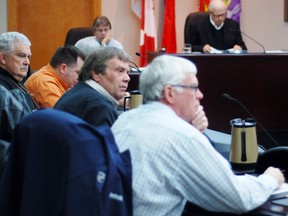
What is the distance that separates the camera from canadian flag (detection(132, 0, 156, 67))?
7805 millimetres

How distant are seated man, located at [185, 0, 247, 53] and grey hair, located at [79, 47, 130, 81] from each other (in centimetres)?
390

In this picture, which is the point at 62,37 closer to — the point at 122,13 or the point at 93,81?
the point at 122,13

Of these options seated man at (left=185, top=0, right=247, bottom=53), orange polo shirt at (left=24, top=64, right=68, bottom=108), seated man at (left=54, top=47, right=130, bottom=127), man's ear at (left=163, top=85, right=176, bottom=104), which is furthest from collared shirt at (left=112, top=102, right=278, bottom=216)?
seated man at (left=185, top=0, right=247, bottom=53)

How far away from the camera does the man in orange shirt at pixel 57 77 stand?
3881 mm

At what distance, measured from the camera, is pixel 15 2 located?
25.1 ft

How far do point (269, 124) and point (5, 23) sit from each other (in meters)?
3.42

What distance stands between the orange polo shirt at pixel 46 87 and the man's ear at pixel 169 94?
193 centimetres

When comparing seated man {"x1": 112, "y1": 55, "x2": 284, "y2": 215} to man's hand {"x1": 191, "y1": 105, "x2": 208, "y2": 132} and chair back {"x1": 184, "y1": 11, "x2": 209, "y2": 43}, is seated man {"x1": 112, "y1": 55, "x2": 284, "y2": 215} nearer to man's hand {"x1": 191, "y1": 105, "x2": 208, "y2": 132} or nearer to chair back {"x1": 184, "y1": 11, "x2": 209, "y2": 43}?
man's hand {"x1": 191, "y1": 105, "x2": 208, "y2": 132}

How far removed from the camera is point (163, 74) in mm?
1999

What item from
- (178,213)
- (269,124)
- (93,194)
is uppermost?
(93,194)

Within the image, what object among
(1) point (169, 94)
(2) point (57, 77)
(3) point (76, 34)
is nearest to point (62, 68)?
(2) point (57, 77)

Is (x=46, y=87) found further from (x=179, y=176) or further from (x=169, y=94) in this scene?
(x=179, y=176)

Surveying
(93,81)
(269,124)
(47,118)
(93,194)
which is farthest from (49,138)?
(269,124)

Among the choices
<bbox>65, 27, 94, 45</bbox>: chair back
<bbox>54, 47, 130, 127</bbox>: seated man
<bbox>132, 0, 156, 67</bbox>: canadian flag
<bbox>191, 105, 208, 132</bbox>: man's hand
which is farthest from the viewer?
<bbox>132, 0, 156, 67</bbox>: canadian flag
